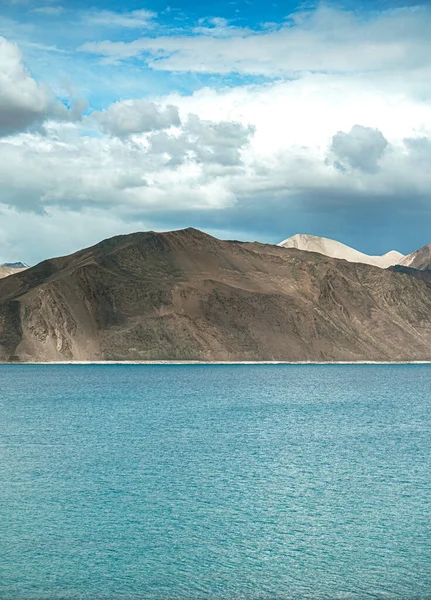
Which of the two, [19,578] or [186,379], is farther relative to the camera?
[186,379]

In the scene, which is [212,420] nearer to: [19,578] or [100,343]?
[19,578]

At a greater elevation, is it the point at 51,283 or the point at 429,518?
the point at 51,283

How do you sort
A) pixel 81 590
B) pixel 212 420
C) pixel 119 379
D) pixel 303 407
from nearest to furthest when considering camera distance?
1. pixel 81 590
2. pixel 212 420
3. pixel 303 407
4. pixel 119 379

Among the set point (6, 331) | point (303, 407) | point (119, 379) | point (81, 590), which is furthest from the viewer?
point (6, 331)

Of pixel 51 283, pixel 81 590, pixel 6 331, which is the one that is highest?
pixel 51 283

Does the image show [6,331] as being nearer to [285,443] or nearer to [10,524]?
[285,443]

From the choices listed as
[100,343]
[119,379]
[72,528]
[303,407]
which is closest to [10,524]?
[72,528]
